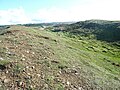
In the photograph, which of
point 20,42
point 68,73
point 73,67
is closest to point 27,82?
point 68,73

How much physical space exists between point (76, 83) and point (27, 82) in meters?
3.74

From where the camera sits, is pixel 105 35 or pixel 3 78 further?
pixel 105 35

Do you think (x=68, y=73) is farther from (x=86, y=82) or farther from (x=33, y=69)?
(x=33, y=69)

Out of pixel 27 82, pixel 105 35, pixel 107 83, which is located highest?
pixel 27 82

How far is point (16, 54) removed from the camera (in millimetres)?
20172

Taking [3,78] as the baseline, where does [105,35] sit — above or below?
below

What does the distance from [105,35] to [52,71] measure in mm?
80156

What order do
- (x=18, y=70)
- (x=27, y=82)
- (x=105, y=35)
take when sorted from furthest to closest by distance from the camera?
(x=105, y=35) → (x=18, y=70) → (x=27, y=82)

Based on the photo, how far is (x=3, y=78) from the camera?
16.0 m

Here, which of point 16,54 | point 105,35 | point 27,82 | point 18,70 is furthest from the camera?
point 105,35

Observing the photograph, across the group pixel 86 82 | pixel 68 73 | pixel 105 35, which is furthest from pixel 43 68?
pixel 105 35

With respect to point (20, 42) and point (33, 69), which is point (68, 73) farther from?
point (20, 42)

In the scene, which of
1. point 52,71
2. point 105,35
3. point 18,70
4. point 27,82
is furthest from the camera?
point 105,35

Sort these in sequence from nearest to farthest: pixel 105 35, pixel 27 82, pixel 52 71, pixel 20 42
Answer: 1. pixel 27 82
2. pixel 52 71
3. pixel 20 42
4. pixel 105 35
